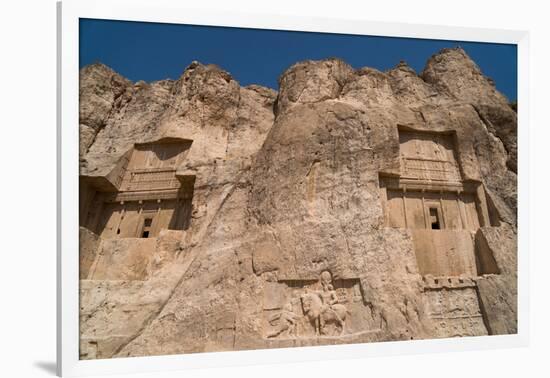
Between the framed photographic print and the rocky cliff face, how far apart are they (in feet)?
0.15

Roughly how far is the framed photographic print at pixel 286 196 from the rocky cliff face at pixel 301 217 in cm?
4

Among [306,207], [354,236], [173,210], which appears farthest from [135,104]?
[354,236]

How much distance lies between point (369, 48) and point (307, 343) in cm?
637

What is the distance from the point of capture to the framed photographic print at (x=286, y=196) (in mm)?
11664

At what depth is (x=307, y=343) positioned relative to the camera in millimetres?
12727

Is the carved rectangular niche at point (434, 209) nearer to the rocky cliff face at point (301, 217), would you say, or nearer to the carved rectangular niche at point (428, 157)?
the rocky cliff face at point (301, 217)

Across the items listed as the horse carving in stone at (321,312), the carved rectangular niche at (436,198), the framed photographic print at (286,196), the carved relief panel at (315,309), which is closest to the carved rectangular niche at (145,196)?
the framed photographic print at (286,196)

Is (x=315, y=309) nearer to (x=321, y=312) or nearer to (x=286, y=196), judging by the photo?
(x=321, y=312)

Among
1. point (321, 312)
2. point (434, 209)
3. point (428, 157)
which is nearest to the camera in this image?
point (321, 312)

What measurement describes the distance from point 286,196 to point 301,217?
638 millimetres

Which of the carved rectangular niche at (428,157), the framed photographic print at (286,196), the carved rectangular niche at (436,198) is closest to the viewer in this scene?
the framed photographic print at (286,196)

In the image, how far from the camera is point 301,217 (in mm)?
13953

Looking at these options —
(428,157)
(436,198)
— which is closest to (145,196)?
(428,157)
